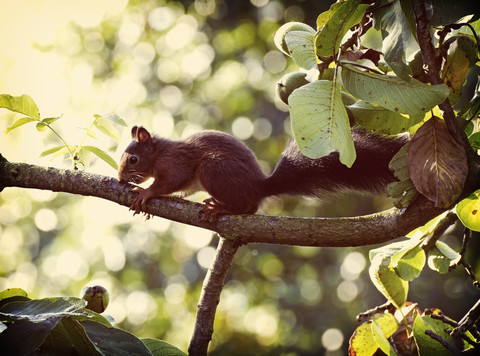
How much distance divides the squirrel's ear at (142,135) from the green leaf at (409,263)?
82.5 inches

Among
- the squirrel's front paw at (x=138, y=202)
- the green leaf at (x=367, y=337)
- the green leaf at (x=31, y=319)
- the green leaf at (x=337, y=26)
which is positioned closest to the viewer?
the green leaf at (x=31, y=319)

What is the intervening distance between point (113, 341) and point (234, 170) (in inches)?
55.5

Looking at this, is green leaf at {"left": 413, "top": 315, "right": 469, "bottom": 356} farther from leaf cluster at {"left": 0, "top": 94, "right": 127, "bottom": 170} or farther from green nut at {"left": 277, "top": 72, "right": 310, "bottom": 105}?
leaf cluster at {"left": 0, "top": 94, "right": 127, "bottom": 170}

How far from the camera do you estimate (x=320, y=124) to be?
1078 mm

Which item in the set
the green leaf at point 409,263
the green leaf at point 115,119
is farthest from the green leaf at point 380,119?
the green leaf at point 115,119

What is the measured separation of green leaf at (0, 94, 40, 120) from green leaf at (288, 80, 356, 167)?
38.2 inches

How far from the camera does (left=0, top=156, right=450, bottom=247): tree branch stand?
132cm

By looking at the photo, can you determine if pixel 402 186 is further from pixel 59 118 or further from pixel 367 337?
pixel 59 118

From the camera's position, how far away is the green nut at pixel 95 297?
1509 mm

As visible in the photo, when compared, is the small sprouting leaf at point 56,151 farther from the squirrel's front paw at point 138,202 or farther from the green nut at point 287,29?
the green nut at point 287,29

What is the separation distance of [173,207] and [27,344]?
0.75m

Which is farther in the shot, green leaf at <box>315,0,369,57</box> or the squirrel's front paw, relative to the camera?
the squirrel's front paw

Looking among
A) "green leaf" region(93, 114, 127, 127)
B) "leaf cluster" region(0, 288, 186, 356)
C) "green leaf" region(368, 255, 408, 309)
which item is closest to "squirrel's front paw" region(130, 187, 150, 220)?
A: "green leaf" region(93, 114, 127, 127)

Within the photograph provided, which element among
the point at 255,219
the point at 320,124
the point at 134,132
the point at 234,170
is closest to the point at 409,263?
the point at 255,219
